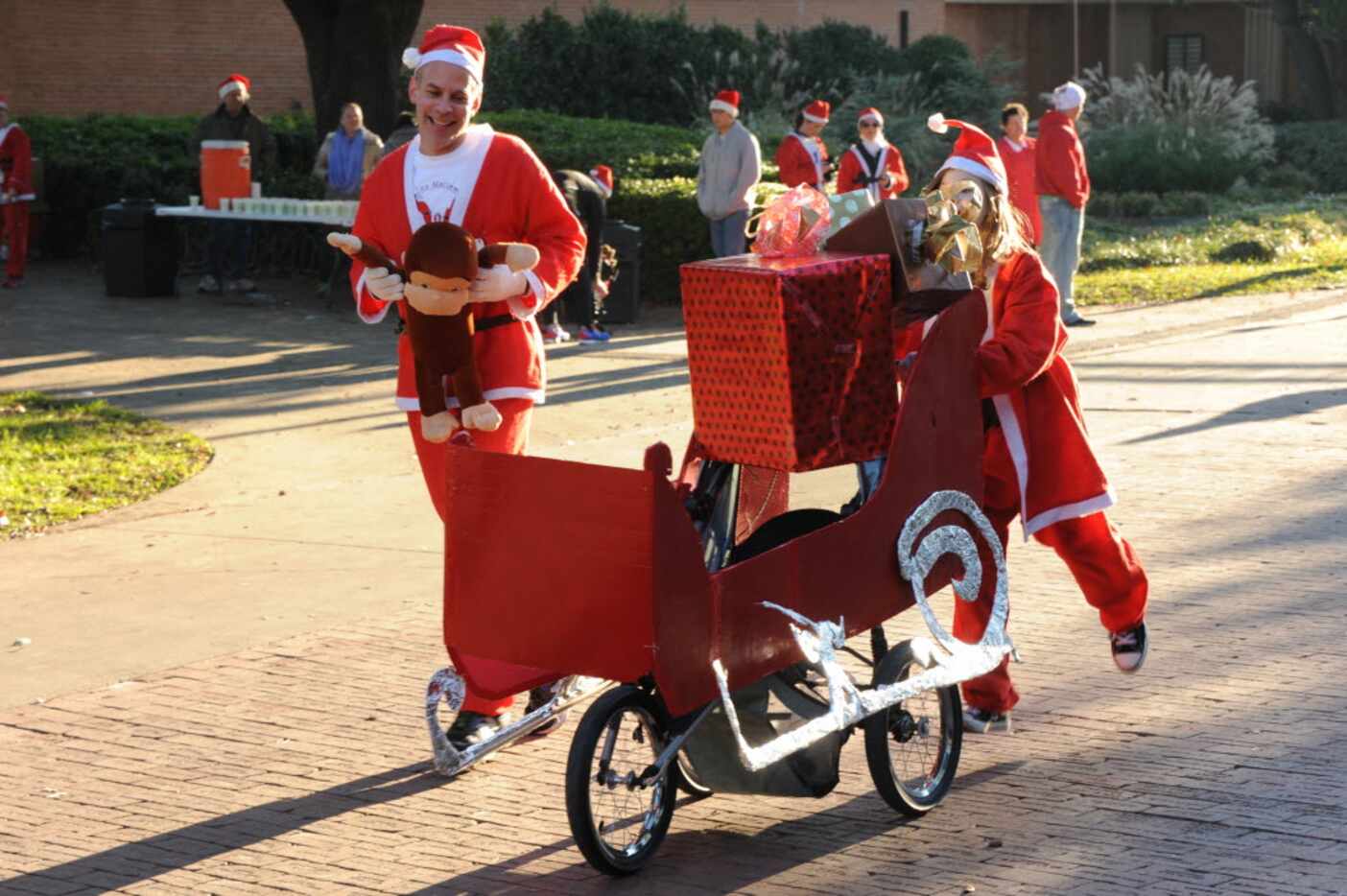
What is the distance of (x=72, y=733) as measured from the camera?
6180 mm

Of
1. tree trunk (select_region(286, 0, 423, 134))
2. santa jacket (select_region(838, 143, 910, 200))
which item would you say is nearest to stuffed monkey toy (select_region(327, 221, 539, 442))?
santa jacket (select_region(838, 143, 910, 200))

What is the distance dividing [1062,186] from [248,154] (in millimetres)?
7089

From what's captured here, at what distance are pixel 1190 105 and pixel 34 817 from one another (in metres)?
29.2

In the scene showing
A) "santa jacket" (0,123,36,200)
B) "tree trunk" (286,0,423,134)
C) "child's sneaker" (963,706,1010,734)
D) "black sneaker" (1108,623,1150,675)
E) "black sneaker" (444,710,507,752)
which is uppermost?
"tree trunk" (286,0,423,134)

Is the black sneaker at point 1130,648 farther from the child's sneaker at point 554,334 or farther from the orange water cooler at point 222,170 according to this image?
the orange water cooler at point 222,170

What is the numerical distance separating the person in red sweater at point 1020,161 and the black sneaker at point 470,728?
10598 millimetres

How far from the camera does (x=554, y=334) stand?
15109 mm

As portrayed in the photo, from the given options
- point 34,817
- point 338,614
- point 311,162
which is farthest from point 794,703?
point 311,162

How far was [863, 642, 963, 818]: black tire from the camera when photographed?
5.17 m

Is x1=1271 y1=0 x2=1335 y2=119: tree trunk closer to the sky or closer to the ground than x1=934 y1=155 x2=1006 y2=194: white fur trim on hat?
closer to the sky

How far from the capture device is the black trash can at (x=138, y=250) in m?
17.7

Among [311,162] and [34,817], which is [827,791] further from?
[311,162]

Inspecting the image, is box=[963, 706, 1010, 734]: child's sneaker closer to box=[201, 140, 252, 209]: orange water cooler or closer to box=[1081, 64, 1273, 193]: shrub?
box=[201, 140, 252, 209]: orange water cooler

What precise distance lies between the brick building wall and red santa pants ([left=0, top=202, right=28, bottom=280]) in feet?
36.2
